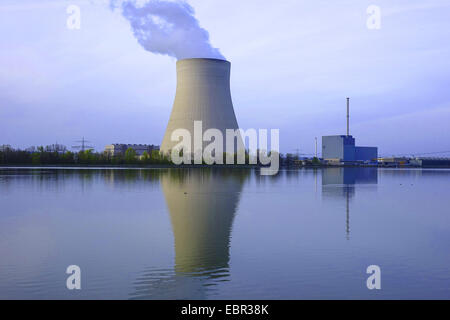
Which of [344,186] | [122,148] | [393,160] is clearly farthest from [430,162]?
[344,186]

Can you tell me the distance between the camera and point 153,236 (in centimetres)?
490

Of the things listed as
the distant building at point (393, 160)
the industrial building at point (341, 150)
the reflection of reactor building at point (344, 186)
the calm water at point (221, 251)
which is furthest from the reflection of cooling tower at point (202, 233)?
the distant building at point (393, 160)

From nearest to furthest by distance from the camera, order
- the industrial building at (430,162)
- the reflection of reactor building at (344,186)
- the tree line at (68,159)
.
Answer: the reflection of reactor building at (344,186) → the tree line at (68,159) → the industrial building at (430,162)

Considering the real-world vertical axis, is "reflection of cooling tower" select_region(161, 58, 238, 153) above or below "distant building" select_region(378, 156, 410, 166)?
above

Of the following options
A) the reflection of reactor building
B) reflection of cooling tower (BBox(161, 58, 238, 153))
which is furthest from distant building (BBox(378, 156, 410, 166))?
the reflection of reactor building

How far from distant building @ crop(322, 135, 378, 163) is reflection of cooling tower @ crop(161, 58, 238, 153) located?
Result: 37.5 meters

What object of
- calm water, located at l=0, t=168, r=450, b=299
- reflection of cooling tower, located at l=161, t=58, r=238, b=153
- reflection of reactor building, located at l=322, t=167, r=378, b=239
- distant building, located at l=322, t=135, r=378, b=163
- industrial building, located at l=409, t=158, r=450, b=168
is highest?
reflection of cooling tower, located at l=161, t=58, r=238, b=153

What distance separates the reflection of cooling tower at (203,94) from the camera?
24844 millimetres

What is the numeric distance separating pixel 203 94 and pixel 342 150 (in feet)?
129

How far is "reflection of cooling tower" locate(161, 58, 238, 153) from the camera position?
24.8m

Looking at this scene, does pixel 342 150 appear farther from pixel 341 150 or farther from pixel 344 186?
pixel 344 186

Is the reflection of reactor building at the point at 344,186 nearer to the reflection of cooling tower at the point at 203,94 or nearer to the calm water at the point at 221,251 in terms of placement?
the calm water at the point at 221,251

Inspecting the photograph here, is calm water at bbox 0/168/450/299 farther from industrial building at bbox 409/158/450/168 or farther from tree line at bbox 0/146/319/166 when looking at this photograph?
industrial building at bbox 409/158/450/168

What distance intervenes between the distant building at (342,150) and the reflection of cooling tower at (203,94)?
123ft
